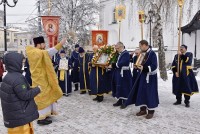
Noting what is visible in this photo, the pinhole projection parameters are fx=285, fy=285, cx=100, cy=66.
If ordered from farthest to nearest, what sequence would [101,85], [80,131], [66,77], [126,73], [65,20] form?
[65,20] < [66,77] < [101,85] < [126,73] < [80,131]

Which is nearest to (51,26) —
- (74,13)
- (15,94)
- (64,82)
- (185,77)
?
(64,82)

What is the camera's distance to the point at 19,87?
12.9ft

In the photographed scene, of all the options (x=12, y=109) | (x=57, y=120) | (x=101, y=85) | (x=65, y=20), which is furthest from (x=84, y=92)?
(x=65, y=20)

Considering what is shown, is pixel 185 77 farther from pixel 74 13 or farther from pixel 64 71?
pixel 74 13

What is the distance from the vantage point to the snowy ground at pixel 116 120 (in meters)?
6.18

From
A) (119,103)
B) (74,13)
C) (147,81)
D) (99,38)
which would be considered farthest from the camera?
(74,13)

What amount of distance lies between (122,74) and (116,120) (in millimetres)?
1689

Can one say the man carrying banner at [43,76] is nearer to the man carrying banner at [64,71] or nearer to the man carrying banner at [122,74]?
the man carrying banner at [122,74]

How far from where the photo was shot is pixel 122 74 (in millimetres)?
8219

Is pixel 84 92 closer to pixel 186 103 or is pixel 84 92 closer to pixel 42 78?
pixel 186 103

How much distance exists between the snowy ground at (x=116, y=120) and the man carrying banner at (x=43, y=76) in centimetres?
52

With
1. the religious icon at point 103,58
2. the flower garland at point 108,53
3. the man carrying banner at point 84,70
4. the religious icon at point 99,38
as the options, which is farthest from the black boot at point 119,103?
the religious icon at point 99,38

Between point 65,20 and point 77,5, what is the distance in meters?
1.91

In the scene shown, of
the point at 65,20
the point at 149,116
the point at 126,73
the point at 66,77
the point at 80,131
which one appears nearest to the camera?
the point at 80,131
